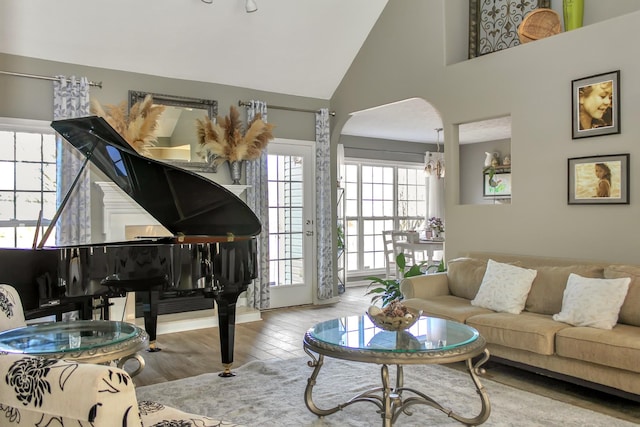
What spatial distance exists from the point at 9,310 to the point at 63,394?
5.95 ft

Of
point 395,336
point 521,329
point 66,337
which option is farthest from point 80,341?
point 521,329

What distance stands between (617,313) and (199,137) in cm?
439

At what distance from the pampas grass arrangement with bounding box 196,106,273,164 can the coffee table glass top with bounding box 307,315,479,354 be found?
10.5 ft

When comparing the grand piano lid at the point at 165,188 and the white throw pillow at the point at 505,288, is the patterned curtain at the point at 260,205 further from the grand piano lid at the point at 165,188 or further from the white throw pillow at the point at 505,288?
the white throw pillow at the point at 505,288

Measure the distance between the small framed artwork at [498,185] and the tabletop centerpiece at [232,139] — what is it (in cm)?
562

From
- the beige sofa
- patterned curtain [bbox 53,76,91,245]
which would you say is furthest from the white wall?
patterned curtain [bbox 53,76,91,245]

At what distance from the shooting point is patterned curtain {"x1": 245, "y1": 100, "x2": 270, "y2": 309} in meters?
6.40

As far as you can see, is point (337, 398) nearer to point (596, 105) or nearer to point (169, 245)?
point (169, 245)

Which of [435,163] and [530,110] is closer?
[530,110]

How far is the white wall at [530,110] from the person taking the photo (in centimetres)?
407

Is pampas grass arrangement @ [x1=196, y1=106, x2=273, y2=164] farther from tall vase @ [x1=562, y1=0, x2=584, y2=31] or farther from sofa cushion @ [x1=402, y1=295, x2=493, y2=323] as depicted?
tall vase @ [x1=562, y1=0, x2=584, y2=31]

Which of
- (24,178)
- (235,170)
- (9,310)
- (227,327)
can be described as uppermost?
(235,170)

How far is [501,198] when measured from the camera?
10.1 m

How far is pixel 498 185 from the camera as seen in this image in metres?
10.2
